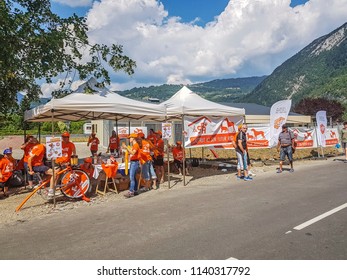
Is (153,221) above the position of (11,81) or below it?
below

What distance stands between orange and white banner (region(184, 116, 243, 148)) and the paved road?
2.30 meters

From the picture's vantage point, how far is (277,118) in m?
13.2

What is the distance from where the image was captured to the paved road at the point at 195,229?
12.6 feet

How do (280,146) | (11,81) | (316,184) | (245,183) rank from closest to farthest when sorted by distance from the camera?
(316,184)
(245,183)
(11,81)
(280,146)

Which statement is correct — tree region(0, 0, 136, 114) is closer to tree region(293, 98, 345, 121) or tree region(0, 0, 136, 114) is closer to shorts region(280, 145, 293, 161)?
shorts region(280, 145, 293, 161)

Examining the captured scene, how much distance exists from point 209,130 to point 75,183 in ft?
15.6

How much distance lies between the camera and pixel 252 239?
13.7ft

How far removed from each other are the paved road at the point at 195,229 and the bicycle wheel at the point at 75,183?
84 cm

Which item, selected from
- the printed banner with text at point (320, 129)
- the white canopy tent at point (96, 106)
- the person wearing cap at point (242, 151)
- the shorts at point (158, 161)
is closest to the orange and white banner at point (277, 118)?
the printed banner with text at point (320, 129)

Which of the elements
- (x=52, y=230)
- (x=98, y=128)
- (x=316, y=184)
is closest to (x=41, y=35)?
(x=52, y=230)

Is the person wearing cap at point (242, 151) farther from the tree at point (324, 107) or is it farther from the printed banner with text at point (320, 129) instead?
the tree at point (324, 107)
